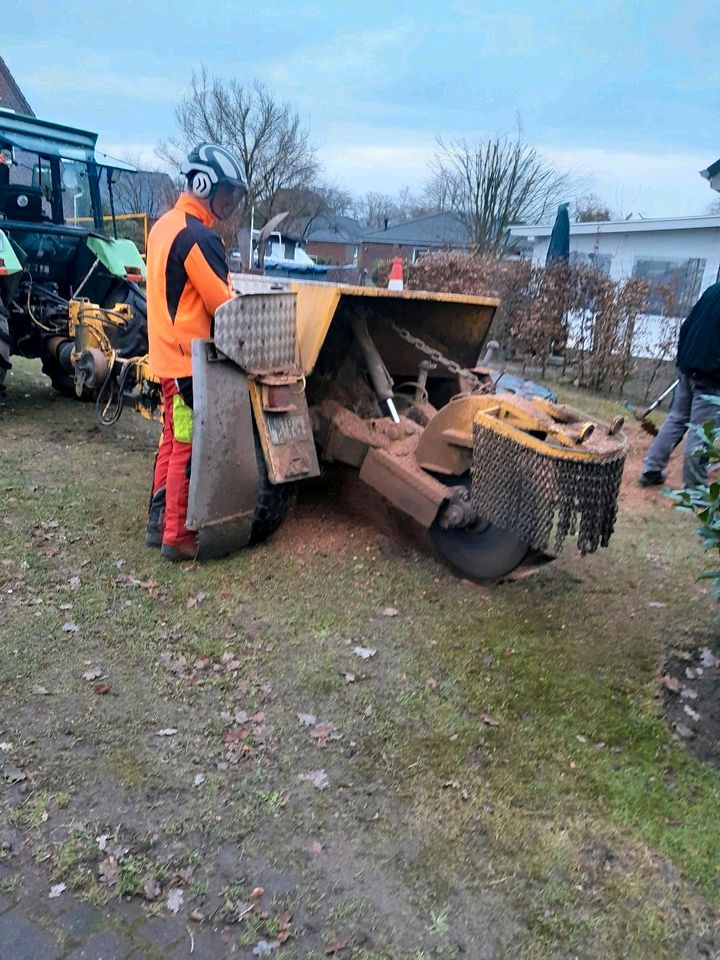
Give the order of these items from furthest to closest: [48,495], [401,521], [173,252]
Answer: [48,495]
[401,521]
[173,252]

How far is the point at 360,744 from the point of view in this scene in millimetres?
3047

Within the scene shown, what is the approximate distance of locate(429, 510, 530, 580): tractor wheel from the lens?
A: 4180 mm

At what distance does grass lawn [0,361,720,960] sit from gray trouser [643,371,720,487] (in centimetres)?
145

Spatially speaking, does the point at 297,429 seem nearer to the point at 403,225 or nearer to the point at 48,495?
the point at 48,495

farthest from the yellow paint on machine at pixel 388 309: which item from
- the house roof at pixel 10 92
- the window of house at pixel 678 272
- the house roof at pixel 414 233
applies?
the house roof at pixel 414 233

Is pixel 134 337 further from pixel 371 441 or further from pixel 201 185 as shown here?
pixel 371 441

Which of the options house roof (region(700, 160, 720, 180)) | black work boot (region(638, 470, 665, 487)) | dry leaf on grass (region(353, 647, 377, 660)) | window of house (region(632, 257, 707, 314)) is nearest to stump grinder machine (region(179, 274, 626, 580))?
dry leaf on grass (region(353, 647, 377, 660))

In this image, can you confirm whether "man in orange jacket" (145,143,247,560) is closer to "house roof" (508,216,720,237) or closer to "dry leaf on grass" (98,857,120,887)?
"dry leaf on grass" (98,857,120,887)

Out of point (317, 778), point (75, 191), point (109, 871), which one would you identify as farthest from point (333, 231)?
point (109, 871)

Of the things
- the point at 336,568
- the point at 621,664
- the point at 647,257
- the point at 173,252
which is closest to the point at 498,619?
the point at 621,664

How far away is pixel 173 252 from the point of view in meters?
3.99

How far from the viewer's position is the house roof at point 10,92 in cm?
3466

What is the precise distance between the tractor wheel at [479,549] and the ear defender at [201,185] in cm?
213

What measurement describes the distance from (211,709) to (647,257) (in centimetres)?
1750
